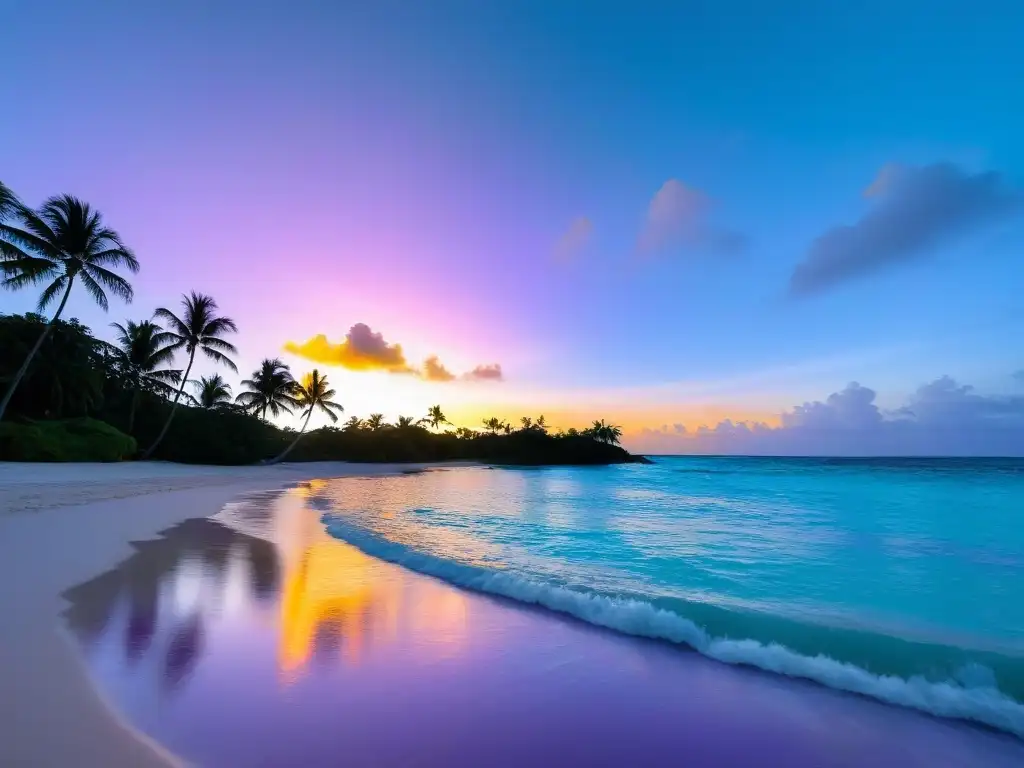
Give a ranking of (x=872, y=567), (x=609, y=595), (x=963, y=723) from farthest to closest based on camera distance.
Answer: (x=872, y=567) < (x=609, y=595) < (x=963, y=723)

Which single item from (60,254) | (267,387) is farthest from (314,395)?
(60,254)

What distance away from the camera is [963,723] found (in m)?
3.43

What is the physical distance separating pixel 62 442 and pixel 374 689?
2879 cm

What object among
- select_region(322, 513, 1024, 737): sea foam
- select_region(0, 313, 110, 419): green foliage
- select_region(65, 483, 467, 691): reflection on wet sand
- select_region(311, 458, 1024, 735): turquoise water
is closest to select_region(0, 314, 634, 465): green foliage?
select_region(0, 313, 110, 419): green foliage

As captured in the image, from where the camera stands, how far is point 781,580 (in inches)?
290

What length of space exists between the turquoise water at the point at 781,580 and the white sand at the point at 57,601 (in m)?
4.00

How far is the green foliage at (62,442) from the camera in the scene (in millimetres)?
21875

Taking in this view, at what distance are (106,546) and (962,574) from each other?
14364mm

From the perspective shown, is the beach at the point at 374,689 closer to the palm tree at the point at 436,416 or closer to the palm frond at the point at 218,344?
the palm frond at the point at 218,344

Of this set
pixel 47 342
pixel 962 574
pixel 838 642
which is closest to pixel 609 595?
pixel 838 642

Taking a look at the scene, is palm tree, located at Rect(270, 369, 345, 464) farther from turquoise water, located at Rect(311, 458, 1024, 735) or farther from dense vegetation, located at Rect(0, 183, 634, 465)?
turquoise water, located at Rect(311, 458, 1024, 735)

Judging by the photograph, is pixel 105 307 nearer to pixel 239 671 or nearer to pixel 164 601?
pixel 164 601

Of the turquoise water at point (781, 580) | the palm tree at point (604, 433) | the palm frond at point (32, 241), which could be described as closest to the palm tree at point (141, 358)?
Result: the palm frond at point (32, 241)

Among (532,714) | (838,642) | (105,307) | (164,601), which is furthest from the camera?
(105,307)
